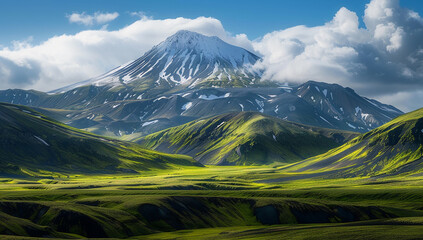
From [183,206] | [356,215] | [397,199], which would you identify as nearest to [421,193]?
[397,199]

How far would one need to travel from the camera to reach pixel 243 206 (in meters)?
151

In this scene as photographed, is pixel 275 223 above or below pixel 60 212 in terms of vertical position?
below

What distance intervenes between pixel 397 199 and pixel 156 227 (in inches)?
3543

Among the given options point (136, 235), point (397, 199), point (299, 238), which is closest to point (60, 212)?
point (136, 235)

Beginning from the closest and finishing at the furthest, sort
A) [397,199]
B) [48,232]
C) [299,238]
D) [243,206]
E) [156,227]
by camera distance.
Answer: [299,238]
[48,232]
[156,227]
[243,206]
[397,199]

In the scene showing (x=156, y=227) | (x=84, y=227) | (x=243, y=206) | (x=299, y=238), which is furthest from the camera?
(x=243, y=206)

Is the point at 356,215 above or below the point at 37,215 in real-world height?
below

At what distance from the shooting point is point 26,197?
147 metres

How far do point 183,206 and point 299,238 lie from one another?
52106mm

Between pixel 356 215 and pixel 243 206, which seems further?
pixel 243 206

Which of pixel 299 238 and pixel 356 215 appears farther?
pixel 356 215

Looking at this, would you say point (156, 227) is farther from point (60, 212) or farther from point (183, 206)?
point (60, 212)

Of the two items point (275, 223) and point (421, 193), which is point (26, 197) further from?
point (421, 193)

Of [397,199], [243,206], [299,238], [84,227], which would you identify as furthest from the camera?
[397,199]
